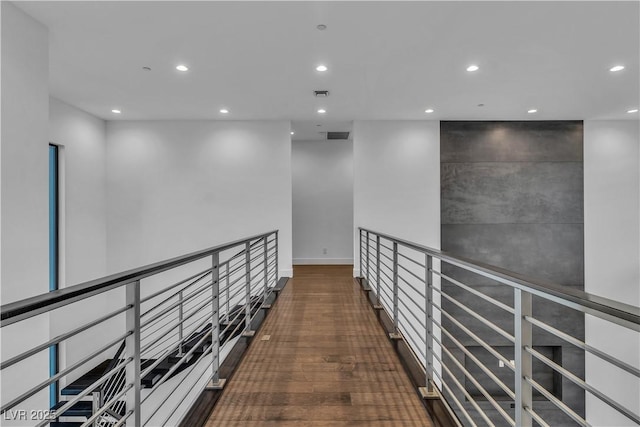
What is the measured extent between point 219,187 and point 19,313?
5.15 metres

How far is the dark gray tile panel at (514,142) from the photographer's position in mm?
5730

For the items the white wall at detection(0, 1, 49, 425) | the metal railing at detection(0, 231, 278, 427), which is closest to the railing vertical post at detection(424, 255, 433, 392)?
the metal railing at detection(0, 231, 278, 427)

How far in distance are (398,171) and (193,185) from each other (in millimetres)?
3663

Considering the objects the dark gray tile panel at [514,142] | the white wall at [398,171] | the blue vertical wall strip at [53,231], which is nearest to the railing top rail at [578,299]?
the white wall at [398,171]

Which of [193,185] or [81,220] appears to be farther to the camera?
[193,185]

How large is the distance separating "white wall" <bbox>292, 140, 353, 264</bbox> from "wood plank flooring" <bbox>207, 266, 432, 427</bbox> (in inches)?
142

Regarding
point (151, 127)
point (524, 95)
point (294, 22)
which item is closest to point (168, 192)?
point (151, 127)

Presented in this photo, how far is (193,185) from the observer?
18.9 ft

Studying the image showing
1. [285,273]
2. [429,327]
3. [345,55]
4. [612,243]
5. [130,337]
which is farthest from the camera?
[285,273]

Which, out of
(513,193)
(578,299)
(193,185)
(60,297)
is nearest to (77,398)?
(60,297)

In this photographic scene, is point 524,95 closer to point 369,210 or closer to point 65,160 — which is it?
point 369,210

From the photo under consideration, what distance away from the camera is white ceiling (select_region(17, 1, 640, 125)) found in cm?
262

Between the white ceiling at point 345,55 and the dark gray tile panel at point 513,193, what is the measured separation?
1.10 m

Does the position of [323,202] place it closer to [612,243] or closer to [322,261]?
[322,261]
